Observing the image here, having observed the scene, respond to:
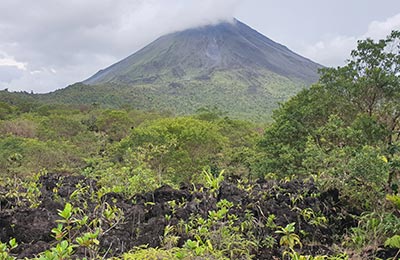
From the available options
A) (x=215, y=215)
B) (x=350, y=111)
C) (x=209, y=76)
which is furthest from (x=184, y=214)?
(x=209, y=76)

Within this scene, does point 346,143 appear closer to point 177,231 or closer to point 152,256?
point 177,231

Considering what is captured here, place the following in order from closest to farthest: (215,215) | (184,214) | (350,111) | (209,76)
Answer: (215,215) → (184,214) → (350,111) → (209,76)

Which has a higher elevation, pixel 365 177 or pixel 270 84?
pixel 270 84

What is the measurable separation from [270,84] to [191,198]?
93.9 m

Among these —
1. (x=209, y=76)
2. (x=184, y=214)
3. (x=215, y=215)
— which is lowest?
(x=184, y=214)

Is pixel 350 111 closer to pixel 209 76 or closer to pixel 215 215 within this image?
pixel 215 215

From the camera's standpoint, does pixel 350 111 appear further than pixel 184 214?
Yes

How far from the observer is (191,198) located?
13.9 feet

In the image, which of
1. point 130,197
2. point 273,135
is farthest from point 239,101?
point 130,197

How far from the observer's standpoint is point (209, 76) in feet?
341

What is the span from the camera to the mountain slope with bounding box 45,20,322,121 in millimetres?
71438

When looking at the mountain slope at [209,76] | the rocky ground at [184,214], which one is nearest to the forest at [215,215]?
the rocky ground at [184,214]

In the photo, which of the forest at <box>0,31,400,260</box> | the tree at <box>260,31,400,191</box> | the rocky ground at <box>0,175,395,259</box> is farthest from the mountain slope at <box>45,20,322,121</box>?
the rocky ground at <box>0,175,395,259</box>

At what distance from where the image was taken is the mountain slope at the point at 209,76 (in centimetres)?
7144
